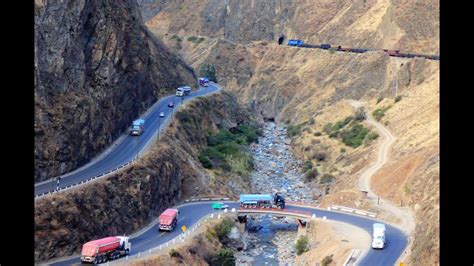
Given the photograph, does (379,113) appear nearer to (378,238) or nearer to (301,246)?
(301,246)

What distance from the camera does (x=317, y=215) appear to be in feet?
172

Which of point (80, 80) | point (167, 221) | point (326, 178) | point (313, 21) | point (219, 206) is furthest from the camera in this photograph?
point (313, 21)

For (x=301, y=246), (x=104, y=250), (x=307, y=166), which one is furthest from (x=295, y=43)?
(x=104, y=250)

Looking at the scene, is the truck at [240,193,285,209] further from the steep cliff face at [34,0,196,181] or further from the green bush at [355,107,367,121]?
the green bush at [355,107,367,121]

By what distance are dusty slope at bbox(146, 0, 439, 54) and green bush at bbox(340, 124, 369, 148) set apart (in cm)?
2515

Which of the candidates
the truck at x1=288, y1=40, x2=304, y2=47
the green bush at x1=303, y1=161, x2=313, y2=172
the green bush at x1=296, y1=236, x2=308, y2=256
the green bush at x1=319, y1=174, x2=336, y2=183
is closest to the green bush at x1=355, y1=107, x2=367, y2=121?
the green bush at x1=303, y1=161, x2=313, y2=172

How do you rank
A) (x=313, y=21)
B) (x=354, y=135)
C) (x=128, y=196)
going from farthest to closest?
(x=313, y=21), (x=354, y=135), (x=128, y=196)

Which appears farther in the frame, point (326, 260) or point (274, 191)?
point (274, 191)

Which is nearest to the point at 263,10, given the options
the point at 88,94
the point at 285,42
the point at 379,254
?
the point at 285,42

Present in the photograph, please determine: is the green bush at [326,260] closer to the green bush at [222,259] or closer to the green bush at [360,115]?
the green bush at [222,259]

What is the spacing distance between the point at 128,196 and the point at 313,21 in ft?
311

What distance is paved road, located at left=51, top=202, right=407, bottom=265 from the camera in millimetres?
39812

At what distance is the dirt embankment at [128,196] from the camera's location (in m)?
38.0

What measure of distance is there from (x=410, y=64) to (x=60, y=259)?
218ft
